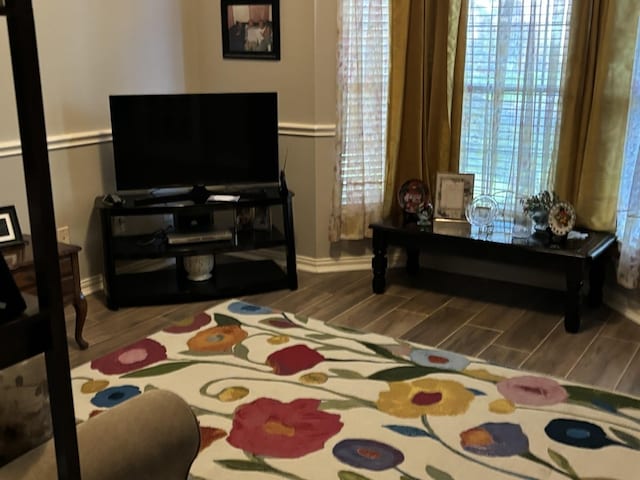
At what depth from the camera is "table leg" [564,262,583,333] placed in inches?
131

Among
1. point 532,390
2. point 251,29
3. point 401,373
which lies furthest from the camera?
point 251,29

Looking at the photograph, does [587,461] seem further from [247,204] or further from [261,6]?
[261,6]

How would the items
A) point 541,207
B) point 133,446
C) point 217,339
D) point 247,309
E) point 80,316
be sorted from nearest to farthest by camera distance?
point 133,446 → point 80,316 → point 217,339 → point 541,207 → point 247,309

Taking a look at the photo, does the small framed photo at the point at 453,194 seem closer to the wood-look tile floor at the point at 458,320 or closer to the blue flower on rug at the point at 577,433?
the wood-look tile floor at the point at 458,320

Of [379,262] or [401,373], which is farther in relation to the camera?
[379,262]

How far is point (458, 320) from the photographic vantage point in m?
3.63

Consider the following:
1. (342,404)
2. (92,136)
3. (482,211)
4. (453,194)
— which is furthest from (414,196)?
(92,136)

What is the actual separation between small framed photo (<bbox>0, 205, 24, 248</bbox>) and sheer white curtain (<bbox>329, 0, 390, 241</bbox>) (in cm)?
185

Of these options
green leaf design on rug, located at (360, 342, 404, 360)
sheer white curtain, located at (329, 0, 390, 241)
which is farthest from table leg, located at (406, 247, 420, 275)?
green leaf design on rug, located at (360, 342, 404, 360)

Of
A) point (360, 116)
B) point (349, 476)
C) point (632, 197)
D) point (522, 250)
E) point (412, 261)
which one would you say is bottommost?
point (349, 476)

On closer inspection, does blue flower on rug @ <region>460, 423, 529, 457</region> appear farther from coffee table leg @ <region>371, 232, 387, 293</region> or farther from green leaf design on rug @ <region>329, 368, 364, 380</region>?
coffee table leg @ <region>371, 232, 387, 293</region>

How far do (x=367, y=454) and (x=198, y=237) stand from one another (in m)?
1.91

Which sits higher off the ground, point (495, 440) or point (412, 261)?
point (412, 261)

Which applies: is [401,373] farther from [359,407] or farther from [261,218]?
[261,218]
